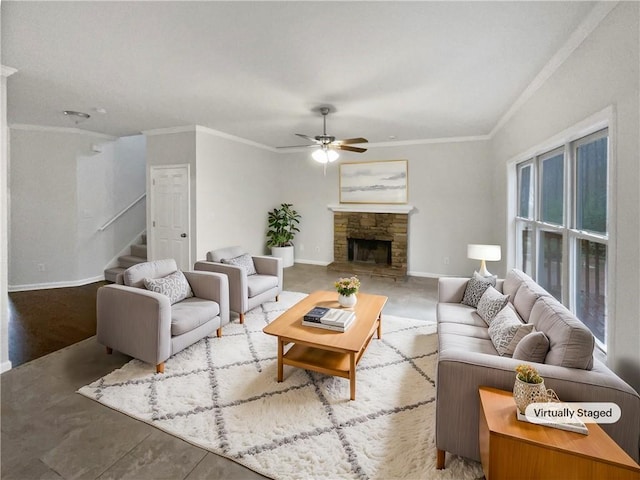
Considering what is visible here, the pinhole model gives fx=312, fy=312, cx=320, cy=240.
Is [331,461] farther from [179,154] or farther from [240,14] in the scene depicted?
[179,154]

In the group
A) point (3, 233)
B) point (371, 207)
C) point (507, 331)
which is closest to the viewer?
point (507, 331)

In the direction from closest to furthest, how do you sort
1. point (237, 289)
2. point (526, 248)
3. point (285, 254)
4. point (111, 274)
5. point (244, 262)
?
point (237, 289), point (526, 248), point (244, 262), point (111, 274), point (285, 254)

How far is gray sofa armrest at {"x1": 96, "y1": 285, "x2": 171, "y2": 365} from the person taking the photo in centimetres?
255

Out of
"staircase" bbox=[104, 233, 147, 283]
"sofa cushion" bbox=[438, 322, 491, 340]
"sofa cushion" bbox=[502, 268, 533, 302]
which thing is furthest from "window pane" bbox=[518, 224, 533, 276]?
"staircase" bbox=[104, 233, 147, 283]

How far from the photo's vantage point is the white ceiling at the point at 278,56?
2086 mm

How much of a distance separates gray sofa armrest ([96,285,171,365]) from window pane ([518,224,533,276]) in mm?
4048

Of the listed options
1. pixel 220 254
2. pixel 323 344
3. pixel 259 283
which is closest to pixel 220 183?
pixel 220 254

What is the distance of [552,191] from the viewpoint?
3162 millimetres

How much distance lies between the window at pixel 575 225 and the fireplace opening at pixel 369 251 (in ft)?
10.8

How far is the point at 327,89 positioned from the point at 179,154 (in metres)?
3.11

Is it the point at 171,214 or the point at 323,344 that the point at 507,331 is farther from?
the point at 171,214

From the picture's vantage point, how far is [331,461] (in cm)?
176

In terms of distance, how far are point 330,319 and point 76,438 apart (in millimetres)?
1824

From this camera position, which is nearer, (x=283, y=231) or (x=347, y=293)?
(x=347, y=293)
